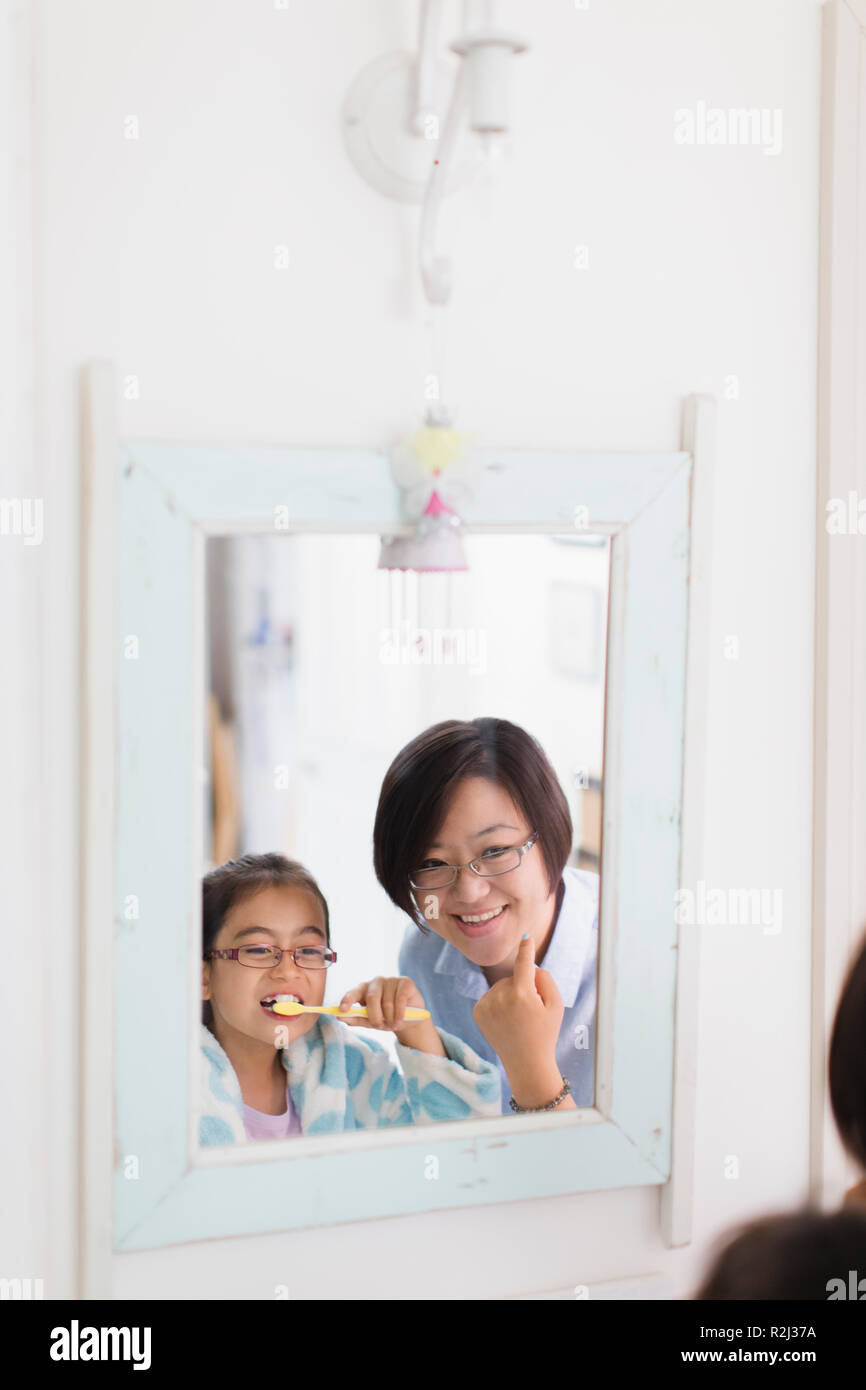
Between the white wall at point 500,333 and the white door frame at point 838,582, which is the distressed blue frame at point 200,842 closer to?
the white wall at point 500,333

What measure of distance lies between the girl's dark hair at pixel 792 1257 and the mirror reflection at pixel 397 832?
0.39m

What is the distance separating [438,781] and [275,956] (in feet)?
0.61

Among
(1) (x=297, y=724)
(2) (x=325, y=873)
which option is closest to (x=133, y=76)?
(1) (x=297, y=724)

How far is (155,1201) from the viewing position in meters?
0.91

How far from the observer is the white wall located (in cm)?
87

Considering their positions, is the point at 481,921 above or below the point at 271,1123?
above

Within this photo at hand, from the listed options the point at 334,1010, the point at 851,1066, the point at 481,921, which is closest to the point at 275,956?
the point at 334,1010

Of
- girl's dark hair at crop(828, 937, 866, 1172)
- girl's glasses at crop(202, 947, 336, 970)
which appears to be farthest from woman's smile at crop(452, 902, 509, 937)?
girl's dark hair at crop(828, 937, 866, 1172)

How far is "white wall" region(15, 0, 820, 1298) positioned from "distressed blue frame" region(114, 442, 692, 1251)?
4 centimetres

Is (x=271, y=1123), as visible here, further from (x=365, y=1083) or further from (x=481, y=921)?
(x=481, y=921)

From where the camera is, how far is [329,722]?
910 mm

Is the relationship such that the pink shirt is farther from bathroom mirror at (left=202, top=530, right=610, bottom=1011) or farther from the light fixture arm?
the light fixture arm
